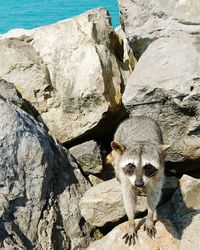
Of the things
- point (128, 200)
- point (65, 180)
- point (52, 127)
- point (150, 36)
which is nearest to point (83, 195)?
point (65, 180)

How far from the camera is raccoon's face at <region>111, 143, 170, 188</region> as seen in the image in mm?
5730

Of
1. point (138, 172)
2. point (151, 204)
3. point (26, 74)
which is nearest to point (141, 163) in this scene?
point (138, 172)

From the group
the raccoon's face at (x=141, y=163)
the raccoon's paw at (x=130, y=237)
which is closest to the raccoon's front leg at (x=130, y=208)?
the raccoon's paw at (x=130, y=237)

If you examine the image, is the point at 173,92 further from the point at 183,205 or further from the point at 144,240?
the point at 144,240

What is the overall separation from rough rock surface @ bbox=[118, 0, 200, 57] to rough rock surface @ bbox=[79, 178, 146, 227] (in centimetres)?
257

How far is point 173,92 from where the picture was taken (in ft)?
23.3

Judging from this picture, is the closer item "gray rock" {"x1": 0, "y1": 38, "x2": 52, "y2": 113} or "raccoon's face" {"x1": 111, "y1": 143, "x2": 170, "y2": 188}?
"raccoon's face" {"x1": 111, "y1": 143, "x2": 170, "y2": 188}

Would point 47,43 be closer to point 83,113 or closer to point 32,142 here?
point 83,113

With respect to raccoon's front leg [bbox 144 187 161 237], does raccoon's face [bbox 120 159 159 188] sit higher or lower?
higher

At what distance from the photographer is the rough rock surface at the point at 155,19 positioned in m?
7.85

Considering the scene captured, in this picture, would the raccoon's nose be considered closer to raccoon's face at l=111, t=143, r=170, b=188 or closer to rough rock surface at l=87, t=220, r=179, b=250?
raccoon's face at l=111, t=143, r=170, b=188

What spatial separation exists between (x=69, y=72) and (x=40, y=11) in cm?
1327

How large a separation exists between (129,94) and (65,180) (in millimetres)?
1509

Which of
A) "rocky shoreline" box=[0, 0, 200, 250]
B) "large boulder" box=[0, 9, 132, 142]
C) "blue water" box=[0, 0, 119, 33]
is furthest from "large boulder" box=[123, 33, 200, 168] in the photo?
"blue water" box=[0, 0, 119, 33]
